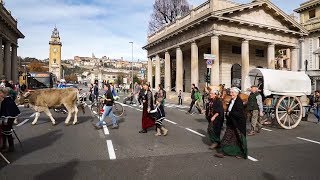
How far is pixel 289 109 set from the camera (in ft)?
43.8

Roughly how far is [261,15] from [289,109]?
2209cm

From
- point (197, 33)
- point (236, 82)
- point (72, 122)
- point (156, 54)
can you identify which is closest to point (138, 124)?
point (72, 122)

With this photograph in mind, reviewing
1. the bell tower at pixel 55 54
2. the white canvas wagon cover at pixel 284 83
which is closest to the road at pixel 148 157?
the white canvas wagon cover at pixel 284 83

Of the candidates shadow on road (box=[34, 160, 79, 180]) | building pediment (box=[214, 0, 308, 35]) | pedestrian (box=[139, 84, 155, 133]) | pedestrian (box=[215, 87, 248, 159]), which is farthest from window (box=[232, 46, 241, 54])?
shadow on road (box=[34, 160, 79, 180])

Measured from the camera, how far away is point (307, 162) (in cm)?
744

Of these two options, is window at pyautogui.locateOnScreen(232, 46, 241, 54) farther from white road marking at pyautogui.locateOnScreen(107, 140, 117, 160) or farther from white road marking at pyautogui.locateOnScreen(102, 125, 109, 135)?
white road marking at pyautogui.locateOnScreen(107, 140, 117, 160)

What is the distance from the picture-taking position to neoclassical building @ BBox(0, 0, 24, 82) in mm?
43184

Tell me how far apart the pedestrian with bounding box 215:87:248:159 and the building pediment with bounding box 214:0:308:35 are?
23.0m

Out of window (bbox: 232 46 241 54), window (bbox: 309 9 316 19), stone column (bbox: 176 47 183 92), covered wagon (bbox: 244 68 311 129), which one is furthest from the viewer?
window (bbox: 309 9 316 19)

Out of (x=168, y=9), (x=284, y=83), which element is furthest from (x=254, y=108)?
(x=168, y=9)

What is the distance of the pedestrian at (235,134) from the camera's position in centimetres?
774

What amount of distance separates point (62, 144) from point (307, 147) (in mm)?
7025

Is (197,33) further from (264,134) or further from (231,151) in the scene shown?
(231,151)

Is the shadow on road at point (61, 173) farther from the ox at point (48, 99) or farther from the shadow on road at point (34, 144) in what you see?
the ox at point (48, 99)
